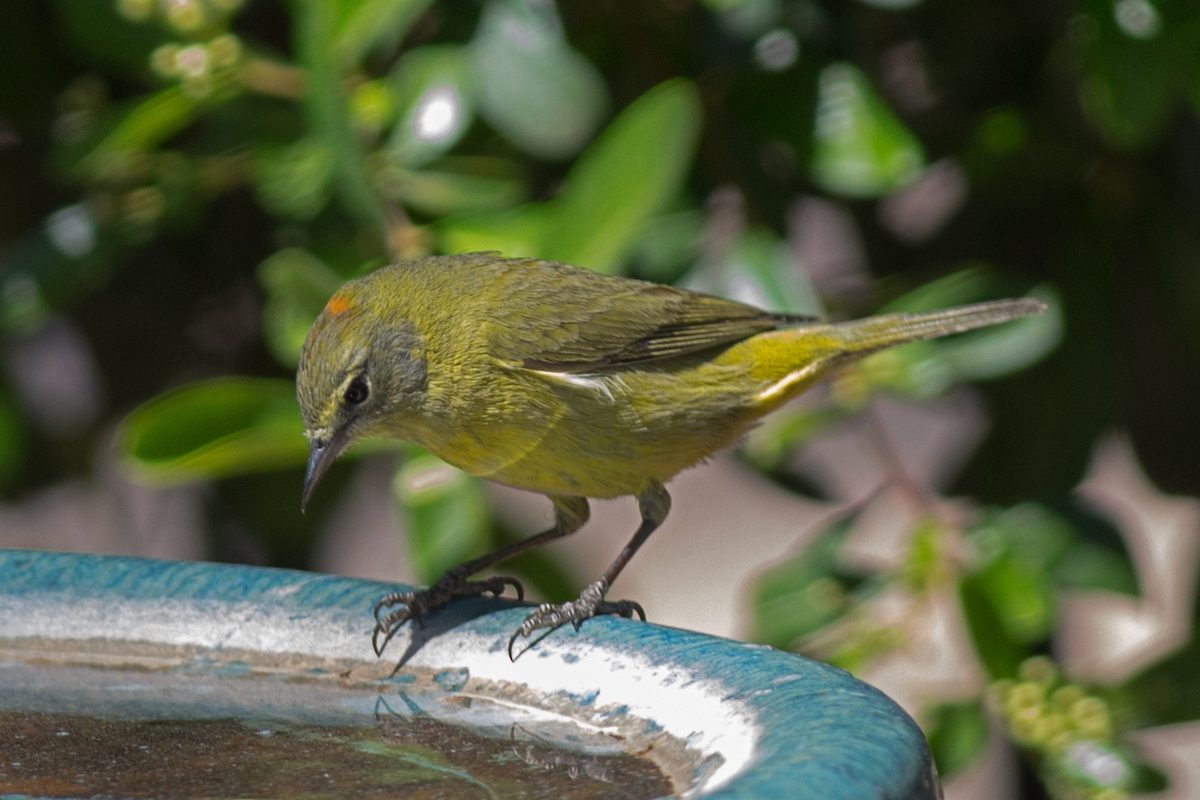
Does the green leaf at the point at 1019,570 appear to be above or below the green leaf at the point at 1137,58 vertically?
below

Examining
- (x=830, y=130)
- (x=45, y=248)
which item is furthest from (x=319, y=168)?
(x=830, y=130)

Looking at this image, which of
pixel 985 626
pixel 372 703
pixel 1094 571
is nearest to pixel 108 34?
pixel 372 703

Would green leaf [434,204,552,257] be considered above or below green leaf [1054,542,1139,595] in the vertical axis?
above

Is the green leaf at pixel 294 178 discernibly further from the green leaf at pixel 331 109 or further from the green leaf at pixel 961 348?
the green leaf at pixel 961 348

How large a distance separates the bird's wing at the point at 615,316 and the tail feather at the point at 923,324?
0.17 m

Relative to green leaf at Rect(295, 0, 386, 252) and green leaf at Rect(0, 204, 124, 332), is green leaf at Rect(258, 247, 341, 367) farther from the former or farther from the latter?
green leaf at Rect(0, 204, 124, 332)

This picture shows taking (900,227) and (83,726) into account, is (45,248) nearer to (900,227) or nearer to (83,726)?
(83,726)

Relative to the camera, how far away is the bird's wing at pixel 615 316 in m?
3.54

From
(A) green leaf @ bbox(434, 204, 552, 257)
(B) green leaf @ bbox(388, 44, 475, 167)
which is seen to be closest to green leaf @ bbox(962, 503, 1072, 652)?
(A) green leaf @ bbox(434, 204, 552, 257)

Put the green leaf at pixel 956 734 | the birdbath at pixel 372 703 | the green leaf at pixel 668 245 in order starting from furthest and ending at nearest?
the green leaf at pixel 668 245 → the green leaf at pixel 956 734 → the birdbath at pixel 372 703

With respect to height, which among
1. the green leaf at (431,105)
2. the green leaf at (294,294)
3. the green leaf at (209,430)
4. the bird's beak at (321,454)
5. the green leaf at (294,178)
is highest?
the green leaf at (431,105)

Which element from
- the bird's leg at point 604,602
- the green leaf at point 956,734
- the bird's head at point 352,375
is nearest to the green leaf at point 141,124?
the bird's head at point 352,375

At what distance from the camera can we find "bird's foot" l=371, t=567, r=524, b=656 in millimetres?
2604

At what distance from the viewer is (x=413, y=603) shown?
2713 mm
